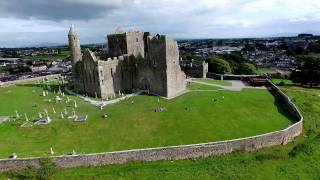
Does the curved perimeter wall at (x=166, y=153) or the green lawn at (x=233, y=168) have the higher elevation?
the curved perimeter wall at (x=166, y=153)

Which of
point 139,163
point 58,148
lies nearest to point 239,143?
point 139,163

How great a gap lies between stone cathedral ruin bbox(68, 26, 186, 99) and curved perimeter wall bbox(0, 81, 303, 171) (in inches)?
731

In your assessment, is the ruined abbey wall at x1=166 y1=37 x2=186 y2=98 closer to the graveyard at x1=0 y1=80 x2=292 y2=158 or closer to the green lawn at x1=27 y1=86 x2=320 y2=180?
the graveyard at x1=0 y1=80 x2=292 y2=158

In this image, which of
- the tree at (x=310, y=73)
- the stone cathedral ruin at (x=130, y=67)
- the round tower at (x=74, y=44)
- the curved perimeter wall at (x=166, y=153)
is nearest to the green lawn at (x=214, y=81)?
the stone cathedral ruin at (x=130, y=67)

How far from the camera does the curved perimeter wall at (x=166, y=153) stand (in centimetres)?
3368

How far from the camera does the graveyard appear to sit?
37156 millimetres

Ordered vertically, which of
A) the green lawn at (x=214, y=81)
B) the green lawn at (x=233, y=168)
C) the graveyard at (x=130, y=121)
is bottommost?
the green lawn at (x=233, y=168)

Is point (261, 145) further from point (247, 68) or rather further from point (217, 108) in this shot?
point (247, 68)

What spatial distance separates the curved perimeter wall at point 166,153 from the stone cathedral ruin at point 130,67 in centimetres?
1857

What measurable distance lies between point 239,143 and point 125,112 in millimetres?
16889

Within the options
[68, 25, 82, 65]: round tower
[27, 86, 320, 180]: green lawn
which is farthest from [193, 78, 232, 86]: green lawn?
[27, 86, 320, 180]: green lawn

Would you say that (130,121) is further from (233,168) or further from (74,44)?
(74,44)

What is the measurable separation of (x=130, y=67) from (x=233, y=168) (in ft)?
98.7

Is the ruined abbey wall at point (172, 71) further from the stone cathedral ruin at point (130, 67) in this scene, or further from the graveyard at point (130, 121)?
the graveyard at point (130, 121)
